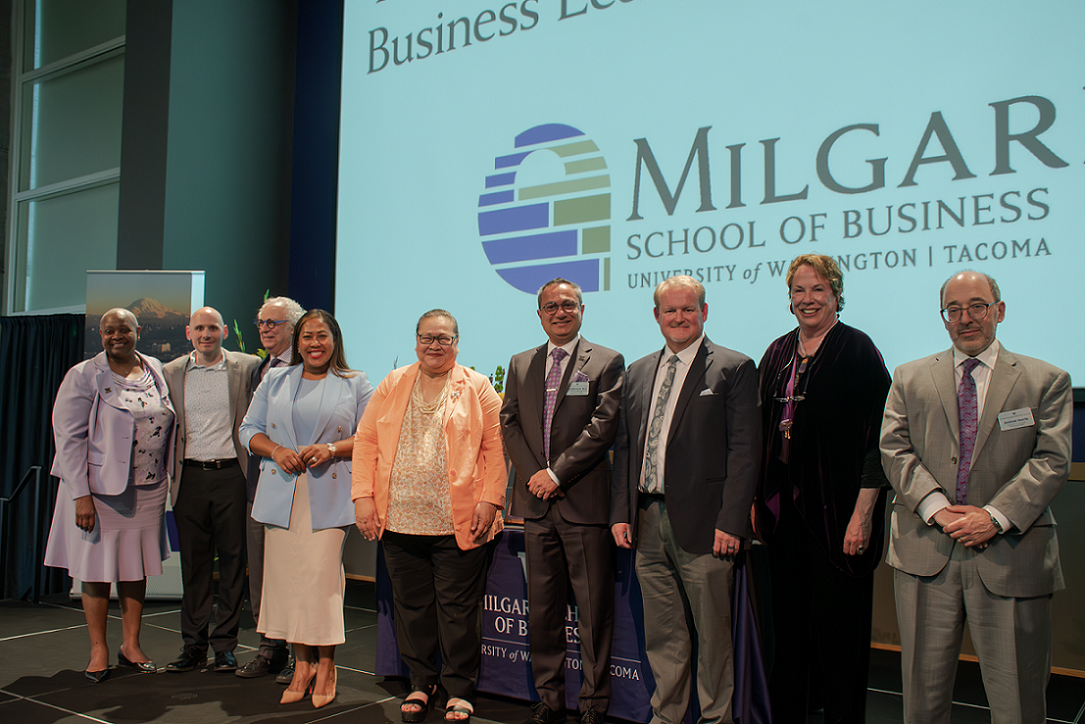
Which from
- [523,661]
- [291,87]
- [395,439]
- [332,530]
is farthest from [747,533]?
[291,87]

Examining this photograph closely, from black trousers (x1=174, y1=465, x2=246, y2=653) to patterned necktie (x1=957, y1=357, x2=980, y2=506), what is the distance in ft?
9.11

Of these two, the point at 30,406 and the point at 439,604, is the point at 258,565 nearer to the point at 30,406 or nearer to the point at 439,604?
the point at 439,604

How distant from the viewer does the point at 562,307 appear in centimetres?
284

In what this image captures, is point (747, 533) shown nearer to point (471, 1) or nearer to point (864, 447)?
point (864, 447)

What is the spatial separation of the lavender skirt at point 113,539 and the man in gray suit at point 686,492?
2.04 metres

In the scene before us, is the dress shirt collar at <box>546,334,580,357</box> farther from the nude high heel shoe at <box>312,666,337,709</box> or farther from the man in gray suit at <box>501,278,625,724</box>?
the nude high heel shoe at <box>312,666,337,709</box>

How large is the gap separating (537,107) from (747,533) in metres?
2.91

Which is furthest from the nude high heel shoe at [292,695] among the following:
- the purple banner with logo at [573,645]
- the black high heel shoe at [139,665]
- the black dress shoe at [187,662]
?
the black high heel shoe at [139,665]

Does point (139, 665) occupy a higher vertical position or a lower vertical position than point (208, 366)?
lower

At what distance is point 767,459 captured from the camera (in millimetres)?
2561

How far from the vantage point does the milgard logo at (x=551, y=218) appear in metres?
4.27

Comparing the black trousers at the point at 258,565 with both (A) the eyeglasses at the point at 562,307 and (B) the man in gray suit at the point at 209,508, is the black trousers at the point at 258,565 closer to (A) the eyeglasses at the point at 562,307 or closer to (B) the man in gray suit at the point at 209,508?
(B) the man in gray suit at the point at 209,508

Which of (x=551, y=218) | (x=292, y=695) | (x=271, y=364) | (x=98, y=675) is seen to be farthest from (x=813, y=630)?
(x=98, y=675)

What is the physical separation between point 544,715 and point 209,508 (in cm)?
170
